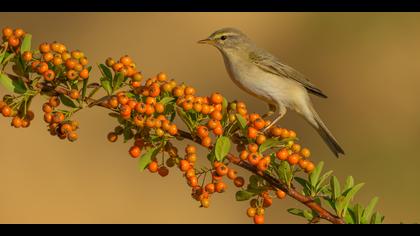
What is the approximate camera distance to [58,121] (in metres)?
3.85

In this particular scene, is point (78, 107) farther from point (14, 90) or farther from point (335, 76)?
point (335, 76)

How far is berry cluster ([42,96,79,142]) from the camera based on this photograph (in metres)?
3.84

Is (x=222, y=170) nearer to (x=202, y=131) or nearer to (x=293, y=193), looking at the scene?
(x=202, y=131)

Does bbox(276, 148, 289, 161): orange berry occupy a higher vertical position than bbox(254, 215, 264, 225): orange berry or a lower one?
higher

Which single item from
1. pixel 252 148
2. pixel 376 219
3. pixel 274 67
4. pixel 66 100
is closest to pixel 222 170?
pixel 252 148

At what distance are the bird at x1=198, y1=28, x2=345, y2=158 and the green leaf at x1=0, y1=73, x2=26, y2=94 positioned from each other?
3.52 meters

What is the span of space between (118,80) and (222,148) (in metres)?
0.84

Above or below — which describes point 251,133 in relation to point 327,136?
below

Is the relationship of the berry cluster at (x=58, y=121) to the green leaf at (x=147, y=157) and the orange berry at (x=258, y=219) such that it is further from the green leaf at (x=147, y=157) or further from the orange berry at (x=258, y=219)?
the orange berry at (x=258, y=219)

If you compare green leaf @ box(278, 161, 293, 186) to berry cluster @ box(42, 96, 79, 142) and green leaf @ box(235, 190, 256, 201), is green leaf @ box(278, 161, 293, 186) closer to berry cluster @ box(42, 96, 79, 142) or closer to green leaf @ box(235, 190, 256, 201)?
green leaf @ box(235, 190, 256, 201)

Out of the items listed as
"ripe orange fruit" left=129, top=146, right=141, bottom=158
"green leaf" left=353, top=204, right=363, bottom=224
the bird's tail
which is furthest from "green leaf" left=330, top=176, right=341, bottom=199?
the bird's tail

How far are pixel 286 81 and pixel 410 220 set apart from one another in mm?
4462

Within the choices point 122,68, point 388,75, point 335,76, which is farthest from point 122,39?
point 122,68

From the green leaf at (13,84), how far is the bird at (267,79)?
352cm
